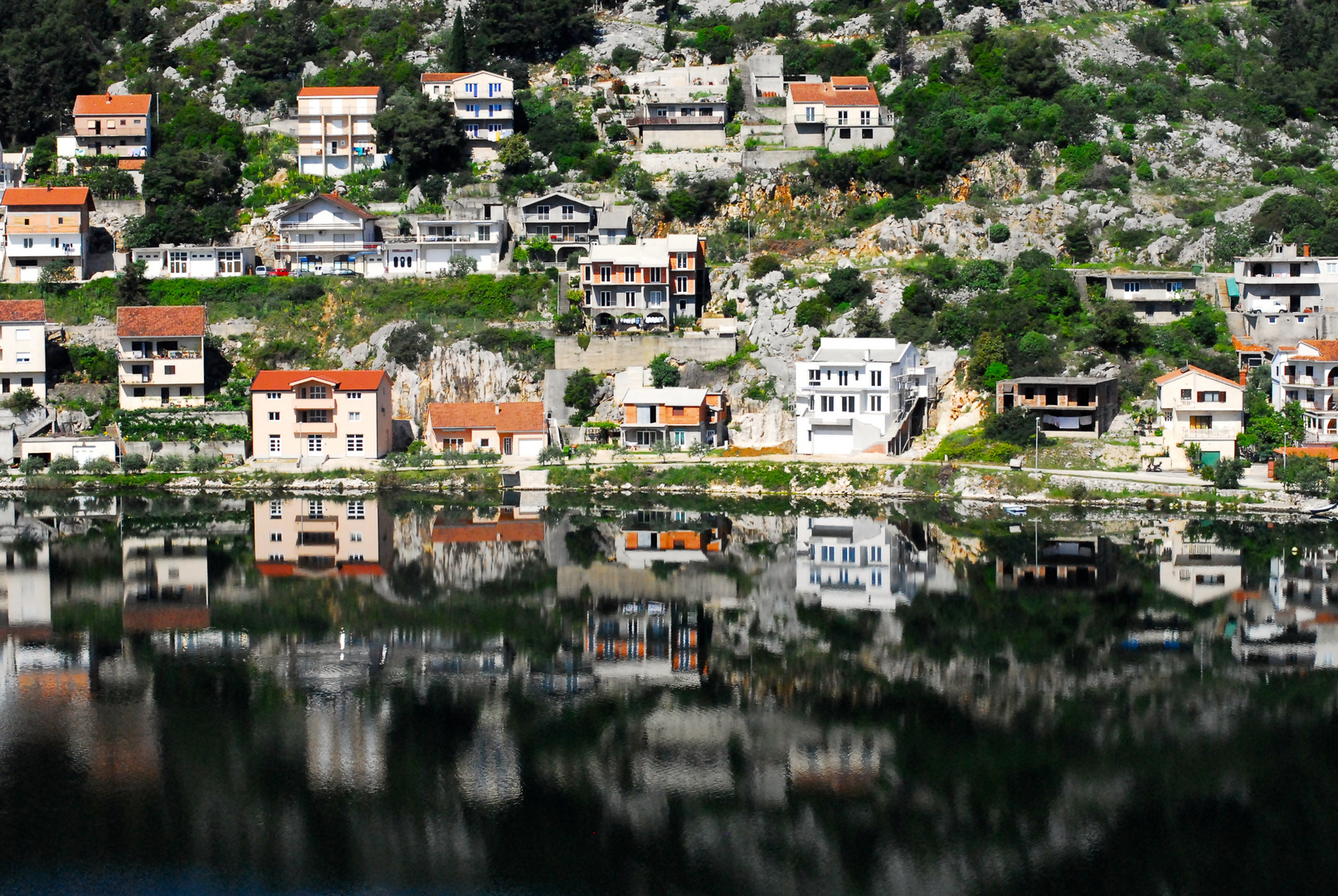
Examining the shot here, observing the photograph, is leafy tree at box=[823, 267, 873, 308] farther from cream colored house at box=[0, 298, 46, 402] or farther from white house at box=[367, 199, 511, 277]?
cream colored house at box=[0, 298, 46, 402]

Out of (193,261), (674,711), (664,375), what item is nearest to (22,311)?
(193,261)

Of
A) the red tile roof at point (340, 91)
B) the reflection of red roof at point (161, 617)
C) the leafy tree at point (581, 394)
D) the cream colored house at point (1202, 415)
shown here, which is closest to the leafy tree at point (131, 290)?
the red tile roof at point (340, 91)

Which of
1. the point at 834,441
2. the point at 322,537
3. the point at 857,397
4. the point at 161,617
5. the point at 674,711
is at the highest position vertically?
the point at 857,397

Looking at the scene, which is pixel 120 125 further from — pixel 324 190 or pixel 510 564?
pixel 510 564

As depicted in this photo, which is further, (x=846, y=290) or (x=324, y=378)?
(x=846, y=290)

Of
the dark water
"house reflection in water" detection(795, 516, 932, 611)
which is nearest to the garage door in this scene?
"house reflection in water" detection(795, 516, 932, 611)

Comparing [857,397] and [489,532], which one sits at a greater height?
[857,397]

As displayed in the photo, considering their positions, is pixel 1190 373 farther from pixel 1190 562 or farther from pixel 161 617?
pixel 161 617
